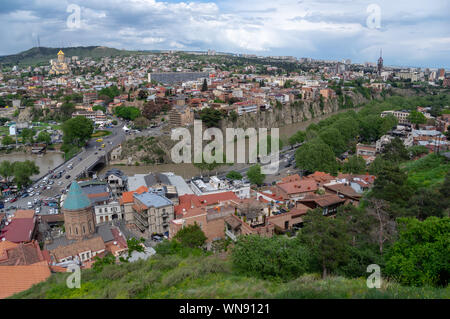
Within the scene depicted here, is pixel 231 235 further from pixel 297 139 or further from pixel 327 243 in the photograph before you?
pixel 297 139

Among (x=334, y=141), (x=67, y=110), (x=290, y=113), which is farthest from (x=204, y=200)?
(x=67, y=110)

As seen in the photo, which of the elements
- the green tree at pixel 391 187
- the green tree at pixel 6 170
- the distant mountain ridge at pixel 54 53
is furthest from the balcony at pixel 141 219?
the distant mountain ridge at pixel 54 53

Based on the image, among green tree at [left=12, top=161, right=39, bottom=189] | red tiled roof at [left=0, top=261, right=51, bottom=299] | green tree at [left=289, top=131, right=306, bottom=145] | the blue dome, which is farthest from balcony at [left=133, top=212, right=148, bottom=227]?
green tree at [left=289, top=131, right=306, bottom=145]

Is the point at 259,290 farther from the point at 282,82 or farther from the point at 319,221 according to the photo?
the point at 282,82

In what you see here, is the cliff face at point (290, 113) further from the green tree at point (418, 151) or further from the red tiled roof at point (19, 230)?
the red tiled roof at point (19, 230)

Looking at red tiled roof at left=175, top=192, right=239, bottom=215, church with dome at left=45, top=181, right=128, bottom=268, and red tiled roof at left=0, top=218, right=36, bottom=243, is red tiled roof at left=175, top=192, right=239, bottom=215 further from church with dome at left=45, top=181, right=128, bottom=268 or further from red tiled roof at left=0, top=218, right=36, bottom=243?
red tiled roof at left=0, top=218, right=36, bottom=243
